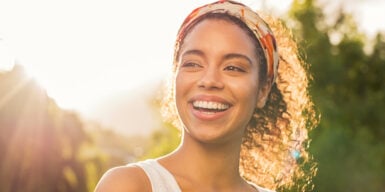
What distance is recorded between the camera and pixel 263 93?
4992 mm

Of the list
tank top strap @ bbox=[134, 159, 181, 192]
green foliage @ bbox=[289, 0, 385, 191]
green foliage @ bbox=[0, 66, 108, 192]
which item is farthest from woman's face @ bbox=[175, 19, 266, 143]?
green foliage @ bbox=[289, 0, 385, 191]

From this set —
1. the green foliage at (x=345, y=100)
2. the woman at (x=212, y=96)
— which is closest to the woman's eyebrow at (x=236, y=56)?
the woman at (x=212, y=96)

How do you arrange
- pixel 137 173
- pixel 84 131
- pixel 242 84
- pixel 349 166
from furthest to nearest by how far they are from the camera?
pixel 349 166 < pixel 84 131 < pixel 242 84 < pixel 137 173

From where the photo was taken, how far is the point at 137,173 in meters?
4.31

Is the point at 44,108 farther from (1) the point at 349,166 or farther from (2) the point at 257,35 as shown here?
(2) the point at 257,35

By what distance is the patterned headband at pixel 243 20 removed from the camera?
15.4 ft

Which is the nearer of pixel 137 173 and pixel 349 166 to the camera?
pixel 137 173

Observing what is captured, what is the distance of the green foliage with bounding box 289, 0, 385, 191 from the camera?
119 ft

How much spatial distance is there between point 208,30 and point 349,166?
109 ft

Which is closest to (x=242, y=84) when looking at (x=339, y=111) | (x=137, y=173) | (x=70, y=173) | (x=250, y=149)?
(x=137, y=173)

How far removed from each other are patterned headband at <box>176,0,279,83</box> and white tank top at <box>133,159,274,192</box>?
565 millimetres

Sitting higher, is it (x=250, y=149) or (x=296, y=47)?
(x=296, y=47)

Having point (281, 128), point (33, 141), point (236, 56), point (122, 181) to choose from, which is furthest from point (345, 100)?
point (122, 181)

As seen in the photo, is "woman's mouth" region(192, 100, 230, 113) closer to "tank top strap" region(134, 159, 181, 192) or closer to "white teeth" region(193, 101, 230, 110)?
"white teeth" region(193, 101, 230, 110)
